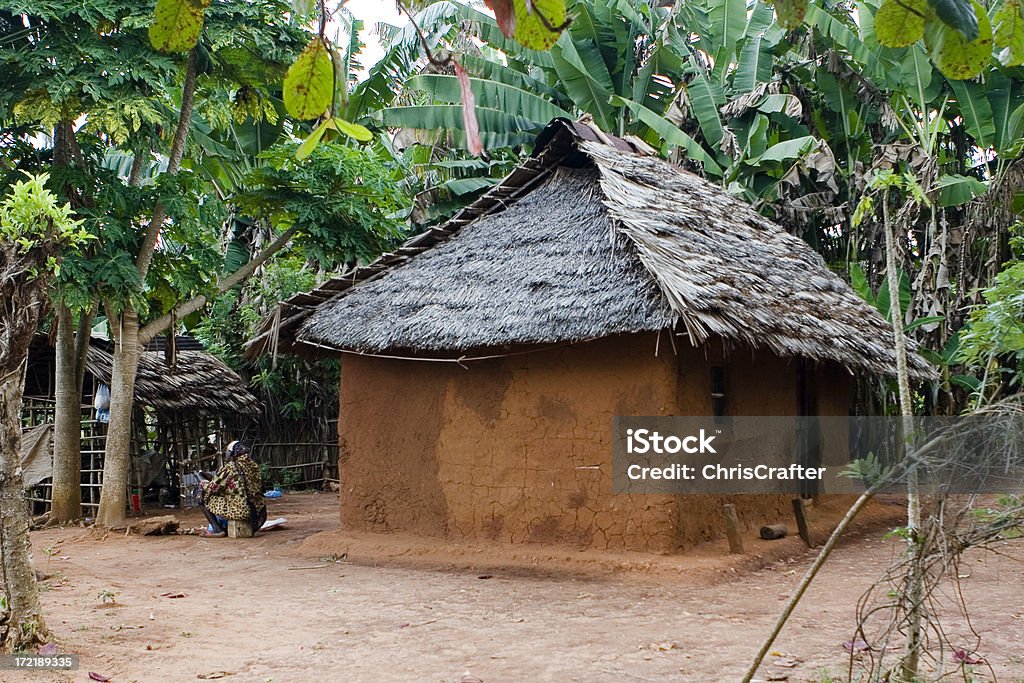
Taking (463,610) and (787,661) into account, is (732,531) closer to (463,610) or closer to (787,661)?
(463,610)

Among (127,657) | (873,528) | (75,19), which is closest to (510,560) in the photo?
(127,657)

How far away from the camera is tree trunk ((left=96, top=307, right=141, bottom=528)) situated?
428 inches

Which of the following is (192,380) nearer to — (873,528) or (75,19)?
(75,19)

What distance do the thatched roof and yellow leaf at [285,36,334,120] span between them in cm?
535

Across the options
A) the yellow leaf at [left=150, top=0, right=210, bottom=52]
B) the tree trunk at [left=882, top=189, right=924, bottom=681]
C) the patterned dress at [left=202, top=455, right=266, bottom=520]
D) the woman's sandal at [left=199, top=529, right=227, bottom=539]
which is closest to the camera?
the yellow leaf at [left=150, top=0, right=210, bottom=52]

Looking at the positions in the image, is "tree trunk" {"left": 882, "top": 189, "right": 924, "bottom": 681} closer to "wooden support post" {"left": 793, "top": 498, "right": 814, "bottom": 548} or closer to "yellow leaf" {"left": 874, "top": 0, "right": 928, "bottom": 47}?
"yellow leaf" {"left": 874, "top": 0, "right": 928, "bottom": 47}

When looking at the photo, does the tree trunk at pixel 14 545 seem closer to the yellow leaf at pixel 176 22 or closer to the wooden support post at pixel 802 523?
the yellow leaf at pixel 176 22

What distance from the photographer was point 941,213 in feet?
40.6

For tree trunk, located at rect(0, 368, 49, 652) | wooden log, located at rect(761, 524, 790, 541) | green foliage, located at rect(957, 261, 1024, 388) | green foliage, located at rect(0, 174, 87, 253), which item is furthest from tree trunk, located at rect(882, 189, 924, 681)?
wooden log, located at rect(761, 524, 790, 541)

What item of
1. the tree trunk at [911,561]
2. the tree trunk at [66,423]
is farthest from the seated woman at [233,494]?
the tree trunk at [911,561]

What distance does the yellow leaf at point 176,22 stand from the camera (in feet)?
6.17

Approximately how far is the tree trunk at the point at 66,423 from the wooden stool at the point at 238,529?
7.61 feet

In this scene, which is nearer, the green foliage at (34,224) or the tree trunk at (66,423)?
the green foliage at (34,224)

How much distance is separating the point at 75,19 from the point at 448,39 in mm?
7604
